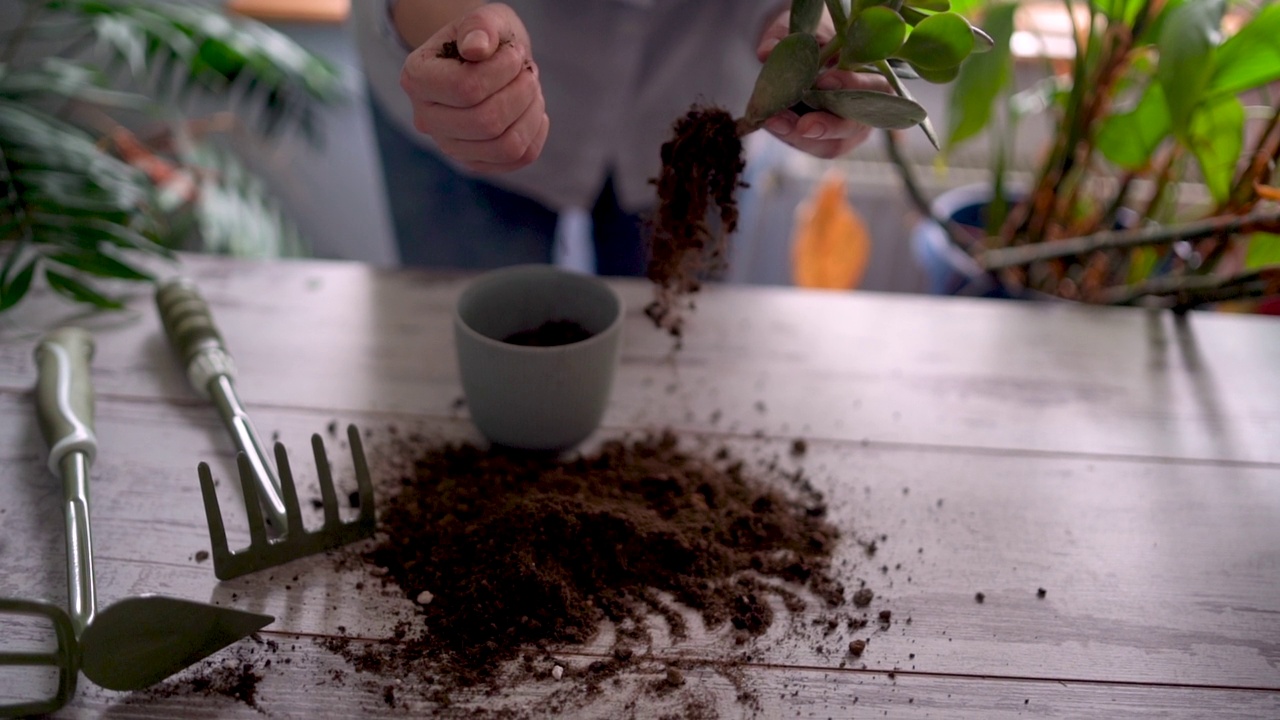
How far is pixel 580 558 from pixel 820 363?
0.43 m

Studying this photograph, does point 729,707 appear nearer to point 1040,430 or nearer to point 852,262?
point 1040,430

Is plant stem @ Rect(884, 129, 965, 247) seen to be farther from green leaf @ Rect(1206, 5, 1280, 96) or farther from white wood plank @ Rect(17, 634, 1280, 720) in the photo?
white wood plank @ Rect(17, 634, 1280, 720)

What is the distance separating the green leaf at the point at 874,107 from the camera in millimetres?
592

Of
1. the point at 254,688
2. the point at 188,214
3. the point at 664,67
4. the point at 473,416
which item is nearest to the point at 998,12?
the point at 664,67

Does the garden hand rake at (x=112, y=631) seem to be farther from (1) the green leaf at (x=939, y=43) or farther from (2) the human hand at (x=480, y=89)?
(1) the green leaf at (x=939, y=43)

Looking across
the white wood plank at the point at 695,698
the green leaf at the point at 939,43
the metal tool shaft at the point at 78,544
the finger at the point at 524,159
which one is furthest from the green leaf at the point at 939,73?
the metal tool shaft at the point at 78,544

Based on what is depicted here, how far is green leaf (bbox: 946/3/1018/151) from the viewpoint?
1067mm

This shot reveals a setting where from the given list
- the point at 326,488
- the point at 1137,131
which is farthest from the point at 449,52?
the point at 1137,131

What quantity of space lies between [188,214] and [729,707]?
1324 mm

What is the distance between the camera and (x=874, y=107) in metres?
0.61

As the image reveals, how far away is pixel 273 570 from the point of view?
672 mm

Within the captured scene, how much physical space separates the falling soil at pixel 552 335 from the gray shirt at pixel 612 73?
0.95 ft

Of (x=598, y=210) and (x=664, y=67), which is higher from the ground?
(x=664, y=67)

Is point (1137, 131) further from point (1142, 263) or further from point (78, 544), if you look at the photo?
point (78, 544)
